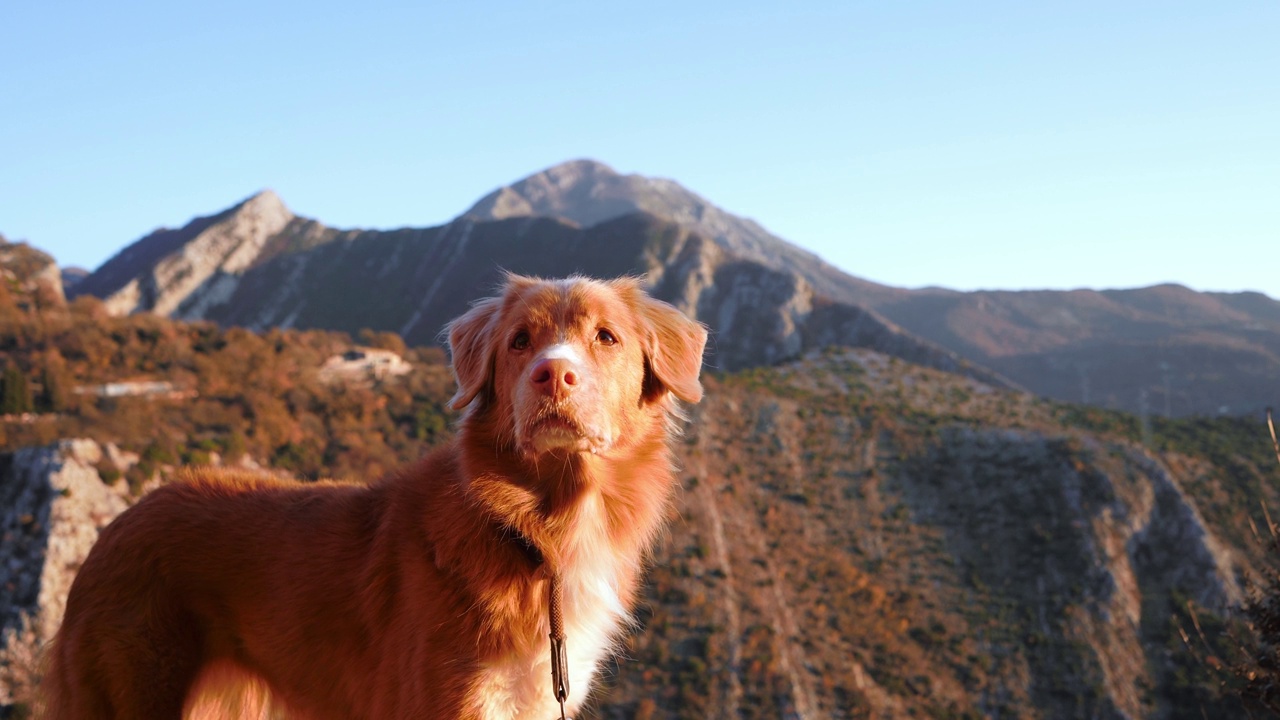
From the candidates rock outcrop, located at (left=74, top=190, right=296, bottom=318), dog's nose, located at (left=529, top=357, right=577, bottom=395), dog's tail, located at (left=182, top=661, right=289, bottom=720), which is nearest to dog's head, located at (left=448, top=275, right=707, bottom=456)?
dog's nose, located at (left=529, top=357, right=577, bottom=395)

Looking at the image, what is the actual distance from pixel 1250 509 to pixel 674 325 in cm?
3932

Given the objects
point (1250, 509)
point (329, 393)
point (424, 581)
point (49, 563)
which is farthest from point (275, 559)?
point (1250, 509)

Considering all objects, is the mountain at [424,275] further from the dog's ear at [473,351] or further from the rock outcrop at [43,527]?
the dog's ear at [473,351]

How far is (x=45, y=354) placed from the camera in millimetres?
32656

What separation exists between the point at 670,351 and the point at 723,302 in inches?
3499

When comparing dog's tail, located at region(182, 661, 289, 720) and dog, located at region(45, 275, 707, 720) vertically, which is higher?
dog, located at region(45, 275, 707, 720)

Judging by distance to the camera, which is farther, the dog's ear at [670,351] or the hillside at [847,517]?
the hillside at [847,517]

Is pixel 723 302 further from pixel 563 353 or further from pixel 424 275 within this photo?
Answer: pixel 563 353

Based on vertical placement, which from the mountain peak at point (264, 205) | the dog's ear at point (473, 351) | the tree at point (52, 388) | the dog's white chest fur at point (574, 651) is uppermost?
the mountain peak at point (264, 205)

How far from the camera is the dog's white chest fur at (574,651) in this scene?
9.11ft

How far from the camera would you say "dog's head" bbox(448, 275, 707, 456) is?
9.34 feet

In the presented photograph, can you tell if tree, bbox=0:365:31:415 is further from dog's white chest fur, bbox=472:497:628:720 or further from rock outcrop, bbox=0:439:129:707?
dog's white chest fur, bbox=472:497:628:720

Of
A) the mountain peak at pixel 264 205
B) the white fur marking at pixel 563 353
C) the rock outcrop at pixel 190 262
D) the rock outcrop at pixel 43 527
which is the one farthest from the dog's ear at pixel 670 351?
the mountain peak at pixel 264 205

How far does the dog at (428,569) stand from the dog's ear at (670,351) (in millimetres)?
24
